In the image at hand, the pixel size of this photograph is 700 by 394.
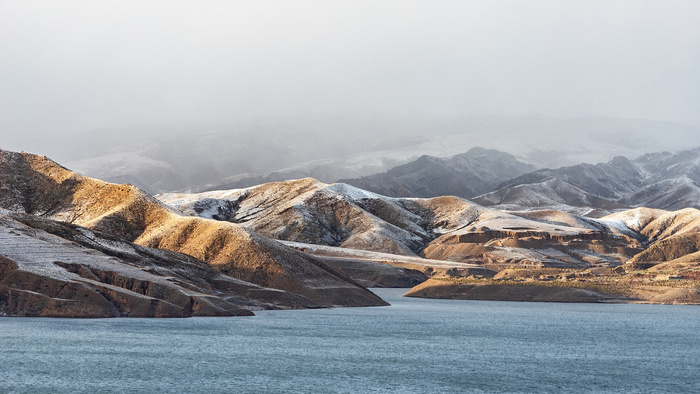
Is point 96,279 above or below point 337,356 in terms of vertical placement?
above

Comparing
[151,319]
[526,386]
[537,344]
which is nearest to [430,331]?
[537,344]

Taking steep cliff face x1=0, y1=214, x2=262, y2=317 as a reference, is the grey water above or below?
below

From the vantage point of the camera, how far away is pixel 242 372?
234 ft

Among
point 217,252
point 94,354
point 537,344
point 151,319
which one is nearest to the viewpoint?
point 94,354

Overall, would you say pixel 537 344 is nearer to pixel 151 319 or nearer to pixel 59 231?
pixel 151 319

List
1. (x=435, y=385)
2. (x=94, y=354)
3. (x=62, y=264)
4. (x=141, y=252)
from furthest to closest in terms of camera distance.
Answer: (x=141, y=252), (x=62, y=264), (x=94, y=354), (x=435, y=385)

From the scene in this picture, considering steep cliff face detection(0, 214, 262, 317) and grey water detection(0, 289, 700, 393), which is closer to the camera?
grey water detection(0, 289, 700, 393)

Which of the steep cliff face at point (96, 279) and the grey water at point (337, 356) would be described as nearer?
the grey water at point (337, 356)

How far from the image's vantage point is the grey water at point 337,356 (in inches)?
2625

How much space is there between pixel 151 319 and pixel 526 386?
2436 inches

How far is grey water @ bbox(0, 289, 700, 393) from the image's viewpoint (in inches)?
2625

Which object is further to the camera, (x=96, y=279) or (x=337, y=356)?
(x=96, y=279)

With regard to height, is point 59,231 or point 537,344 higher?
point 59,231

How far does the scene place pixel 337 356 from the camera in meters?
83.8
